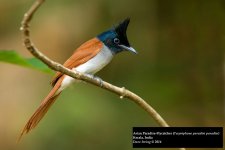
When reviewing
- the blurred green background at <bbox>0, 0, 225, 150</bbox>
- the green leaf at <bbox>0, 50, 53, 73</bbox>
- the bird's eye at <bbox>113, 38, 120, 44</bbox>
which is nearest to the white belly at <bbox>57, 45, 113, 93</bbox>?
the bird's eye at <bbox>113, 38, 120, 44</bbox>

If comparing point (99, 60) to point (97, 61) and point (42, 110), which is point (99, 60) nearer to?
point (97, 61)

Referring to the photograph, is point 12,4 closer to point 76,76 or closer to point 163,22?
point 163,22

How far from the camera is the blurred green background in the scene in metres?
5.59

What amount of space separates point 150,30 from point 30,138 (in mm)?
1497

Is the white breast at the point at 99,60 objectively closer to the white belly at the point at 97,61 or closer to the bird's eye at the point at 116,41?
the white belly at the point at 97,61

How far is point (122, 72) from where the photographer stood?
605 cm

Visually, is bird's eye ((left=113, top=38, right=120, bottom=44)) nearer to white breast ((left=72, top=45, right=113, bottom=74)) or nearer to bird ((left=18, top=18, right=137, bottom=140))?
bird ((left=18, top=18, right=137, bottom=140))

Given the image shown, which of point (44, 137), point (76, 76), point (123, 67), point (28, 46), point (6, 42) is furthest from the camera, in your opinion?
point (123, 67)

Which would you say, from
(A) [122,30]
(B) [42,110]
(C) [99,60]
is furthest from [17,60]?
(C) [99,60]

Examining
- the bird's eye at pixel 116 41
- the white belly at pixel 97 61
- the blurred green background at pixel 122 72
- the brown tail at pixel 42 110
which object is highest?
the blurred green background at pixel 122 72

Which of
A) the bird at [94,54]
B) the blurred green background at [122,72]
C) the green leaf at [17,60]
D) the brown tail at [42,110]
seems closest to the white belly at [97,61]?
the bird at [94,54]

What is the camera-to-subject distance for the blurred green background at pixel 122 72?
5594mm

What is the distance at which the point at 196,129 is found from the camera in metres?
3.26

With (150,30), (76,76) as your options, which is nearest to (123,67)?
(150,30)
